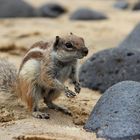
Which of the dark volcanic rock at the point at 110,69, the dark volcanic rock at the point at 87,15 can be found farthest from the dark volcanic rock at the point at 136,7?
the dark volcanic rock at the point at 110,69

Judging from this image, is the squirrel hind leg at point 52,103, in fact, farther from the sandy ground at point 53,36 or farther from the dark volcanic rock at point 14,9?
the dark volcanic rock at point 14,9

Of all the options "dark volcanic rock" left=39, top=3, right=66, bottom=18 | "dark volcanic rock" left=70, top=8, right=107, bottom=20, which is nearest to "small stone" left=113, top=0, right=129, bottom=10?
"dark volcanic rock" left=39, top=3, right=66, bottom=18

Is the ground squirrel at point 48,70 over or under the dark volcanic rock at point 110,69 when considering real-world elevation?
over

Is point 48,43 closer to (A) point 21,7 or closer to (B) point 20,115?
(B) point 20,115

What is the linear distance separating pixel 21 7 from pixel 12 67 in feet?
33.7

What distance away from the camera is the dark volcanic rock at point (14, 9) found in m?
17.4

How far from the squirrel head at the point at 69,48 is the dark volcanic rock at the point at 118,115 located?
0.54 meters

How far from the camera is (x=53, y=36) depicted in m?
13.2

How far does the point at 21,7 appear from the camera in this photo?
691 inches

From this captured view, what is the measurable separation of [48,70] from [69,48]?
0.37m

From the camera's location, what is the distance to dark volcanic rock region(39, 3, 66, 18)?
18344mm

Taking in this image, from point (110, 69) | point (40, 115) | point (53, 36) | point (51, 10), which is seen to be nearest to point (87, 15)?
point (51, 10)

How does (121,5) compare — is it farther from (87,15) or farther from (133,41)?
(133,41)

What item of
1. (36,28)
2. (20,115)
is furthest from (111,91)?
(36,28)
